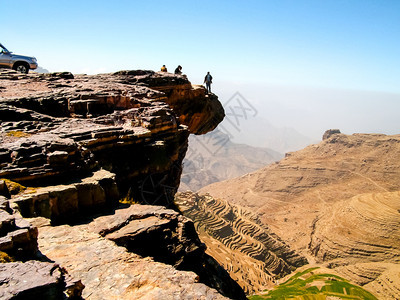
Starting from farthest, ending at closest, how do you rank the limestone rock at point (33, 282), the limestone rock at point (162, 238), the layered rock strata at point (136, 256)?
the limestone rock at point (162, 238) < the layered rock strata at point (136, 256) < the limestone rock at point (33, 282)

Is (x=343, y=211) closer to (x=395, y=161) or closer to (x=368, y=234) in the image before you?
(x=368, y=234)

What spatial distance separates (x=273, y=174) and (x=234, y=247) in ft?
150

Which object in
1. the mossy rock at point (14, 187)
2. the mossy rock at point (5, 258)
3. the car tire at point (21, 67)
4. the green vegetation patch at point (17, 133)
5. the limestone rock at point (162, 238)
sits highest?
the car tire at point (21, 67)

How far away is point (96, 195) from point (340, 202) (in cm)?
6169

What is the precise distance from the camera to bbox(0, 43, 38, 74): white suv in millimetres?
20781

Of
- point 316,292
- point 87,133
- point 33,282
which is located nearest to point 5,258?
point 33,282

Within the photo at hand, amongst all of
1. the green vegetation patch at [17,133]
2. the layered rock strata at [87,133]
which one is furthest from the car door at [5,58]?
the green vegetation patch at [17,133]

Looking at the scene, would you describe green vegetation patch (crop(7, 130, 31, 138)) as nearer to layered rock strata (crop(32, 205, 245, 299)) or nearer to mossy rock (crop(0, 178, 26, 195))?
mossy rock (crop(0, 178, 26, 195))

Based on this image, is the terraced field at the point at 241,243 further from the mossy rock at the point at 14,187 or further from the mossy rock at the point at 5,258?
the mossy rock at the point at 5,258

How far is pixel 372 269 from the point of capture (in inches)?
1364

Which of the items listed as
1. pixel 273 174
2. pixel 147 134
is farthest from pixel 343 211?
pixel 147 134

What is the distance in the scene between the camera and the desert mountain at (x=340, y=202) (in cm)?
3928

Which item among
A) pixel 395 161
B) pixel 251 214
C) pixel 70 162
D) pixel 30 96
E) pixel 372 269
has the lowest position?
pixel 251 214

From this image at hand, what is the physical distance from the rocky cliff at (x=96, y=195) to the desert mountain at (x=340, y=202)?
3118 cm
